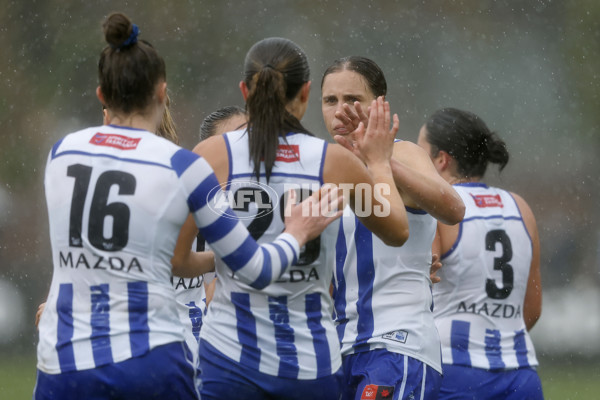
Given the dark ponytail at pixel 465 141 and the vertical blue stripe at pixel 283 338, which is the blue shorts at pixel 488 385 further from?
the vertical blue stripe at pixel 283 338

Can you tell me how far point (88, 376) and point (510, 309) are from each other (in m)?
2.54

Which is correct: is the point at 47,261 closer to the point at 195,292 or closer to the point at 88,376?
the point at 195,292

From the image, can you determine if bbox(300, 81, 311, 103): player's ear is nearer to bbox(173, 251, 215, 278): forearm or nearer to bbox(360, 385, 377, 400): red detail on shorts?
bbox(173, 251, 215, 278): forearm

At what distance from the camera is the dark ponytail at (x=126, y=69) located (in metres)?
3.09

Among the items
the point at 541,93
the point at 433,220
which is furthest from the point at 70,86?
the point at 433,220

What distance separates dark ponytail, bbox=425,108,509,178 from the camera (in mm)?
5031

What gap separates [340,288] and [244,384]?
3.39ft

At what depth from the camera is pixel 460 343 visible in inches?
184

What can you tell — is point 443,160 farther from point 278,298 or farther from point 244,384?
point 244,384

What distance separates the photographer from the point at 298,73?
3316mm

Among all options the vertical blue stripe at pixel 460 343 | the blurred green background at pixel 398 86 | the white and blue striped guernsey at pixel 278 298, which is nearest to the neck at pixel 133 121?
the white and blue striped guernsey at pixel 278 298

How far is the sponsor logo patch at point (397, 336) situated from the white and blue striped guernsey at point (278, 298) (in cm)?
68

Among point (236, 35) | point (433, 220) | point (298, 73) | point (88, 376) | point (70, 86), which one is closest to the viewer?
point (88, 376)

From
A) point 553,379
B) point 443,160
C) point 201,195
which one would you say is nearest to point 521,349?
point 443,160
